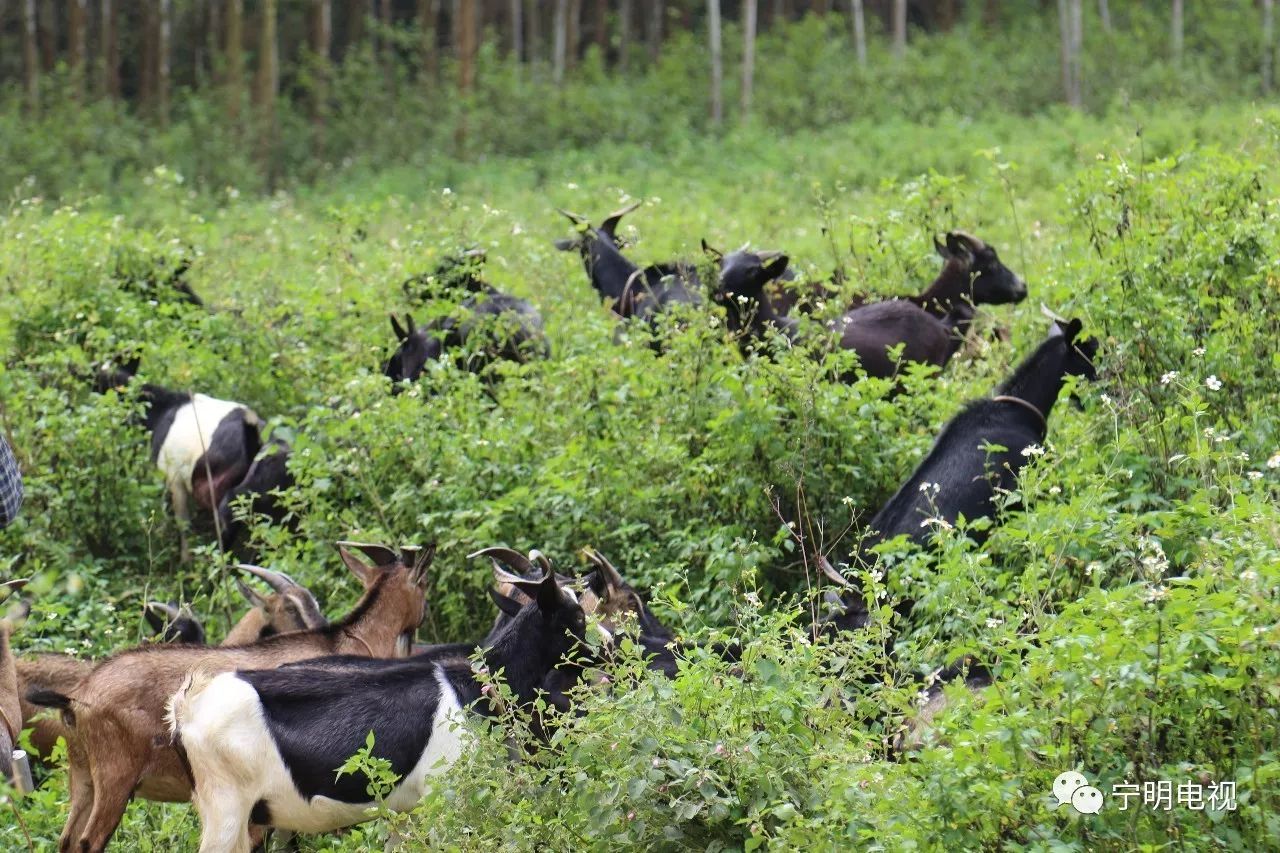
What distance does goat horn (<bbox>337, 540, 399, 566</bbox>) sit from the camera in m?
7.53

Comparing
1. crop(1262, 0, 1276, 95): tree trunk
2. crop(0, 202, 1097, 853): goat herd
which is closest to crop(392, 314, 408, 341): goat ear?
crop(0, 202, 1097, 853): goat herd

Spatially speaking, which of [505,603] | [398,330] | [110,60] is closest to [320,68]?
[110,60]

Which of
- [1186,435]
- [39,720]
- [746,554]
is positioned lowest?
[39,720]

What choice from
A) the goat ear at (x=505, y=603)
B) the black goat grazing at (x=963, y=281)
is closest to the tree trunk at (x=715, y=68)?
the black goat grazing at (x=963, y=281)

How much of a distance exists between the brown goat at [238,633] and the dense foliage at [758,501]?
1.18 ft

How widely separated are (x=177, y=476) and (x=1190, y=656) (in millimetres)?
6888

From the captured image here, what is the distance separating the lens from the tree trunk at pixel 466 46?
88.0 ft

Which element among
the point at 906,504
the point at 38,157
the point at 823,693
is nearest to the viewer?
the point at 823,693

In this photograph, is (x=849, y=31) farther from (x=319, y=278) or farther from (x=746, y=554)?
(x=746, y=554)

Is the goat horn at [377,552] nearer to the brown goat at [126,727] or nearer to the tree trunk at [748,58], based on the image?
the brown goat at [126,727]

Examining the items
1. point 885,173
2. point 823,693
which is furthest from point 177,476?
point 885,173

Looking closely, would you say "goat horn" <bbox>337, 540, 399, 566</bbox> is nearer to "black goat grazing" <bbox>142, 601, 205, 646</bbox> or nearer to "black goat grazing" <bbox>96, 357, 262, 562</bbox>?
"black goat grazing" <bbox>142, 601, 205, 646</bbox>

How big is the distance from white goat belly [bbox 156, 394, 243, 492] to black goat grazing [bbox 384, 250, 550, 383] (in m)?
1.21

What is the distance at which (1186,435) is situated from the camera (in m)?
7.10
